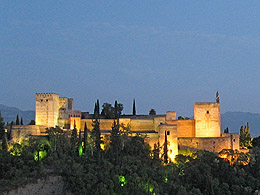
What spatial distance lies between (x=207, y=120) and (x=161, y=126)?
19.2 feet

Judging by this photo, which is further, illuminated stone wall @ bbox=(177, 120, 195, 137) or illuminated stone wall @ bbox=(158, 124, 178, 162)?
illuminated stone wall @ bbox=(177, 120, 195, 137)

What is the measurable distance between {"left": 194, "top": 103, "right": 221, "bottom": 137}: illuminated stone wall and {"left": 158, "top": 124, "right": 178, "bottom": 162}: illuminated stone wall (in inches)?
171

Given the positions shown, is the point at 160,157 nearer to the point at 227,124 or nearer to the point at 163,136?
the point at 163,136

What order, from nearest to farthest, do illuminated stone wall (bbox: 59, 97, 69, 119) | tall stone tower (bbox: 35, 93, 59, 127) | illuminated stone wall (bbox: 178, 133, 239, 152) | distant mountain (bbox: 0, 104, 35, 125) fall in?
illuminated stone wall (bbox: 178, 133, 239, 152), tall stone tower (bbox: 35, 93, 59, 127), illuminated stone wall (bbox: 59, 97, 69, 119), distant mountain (bbox: 0, 104, 35, 125)

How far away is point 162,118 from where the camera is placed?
43.6 meters

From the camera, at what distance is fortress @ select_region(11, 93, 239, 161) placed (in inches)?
1551

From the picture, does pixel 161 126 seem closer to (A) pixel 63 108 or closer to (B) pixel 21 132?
(A) pixel 63 108

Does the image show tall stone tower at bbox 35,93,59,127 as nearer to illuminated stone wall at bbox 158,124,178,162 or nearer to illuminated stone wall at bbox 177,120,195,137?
illuminated stone wall at bbox 158,124,178,162

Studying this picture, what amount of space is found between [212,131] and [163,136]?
5.99 metres

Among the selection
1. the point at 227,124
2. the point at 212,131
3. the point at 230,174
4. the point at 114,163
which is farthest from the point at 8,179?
the point at 227,124

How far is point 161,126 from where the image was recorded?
3931cm

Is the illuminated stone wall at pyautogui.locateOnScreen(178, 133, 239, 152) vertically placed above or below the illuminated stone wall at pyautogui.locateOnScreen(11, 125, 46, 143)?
below

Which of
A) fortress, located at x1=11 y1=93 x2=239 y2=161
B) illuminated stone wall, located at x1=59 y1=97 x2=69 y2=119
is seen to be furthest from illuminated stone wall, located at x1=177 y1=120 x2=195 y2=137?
illuminated stone wall, located at x1=59 y1=97 x2=69 y2=119

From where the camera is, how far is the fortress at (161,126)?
39.4m
